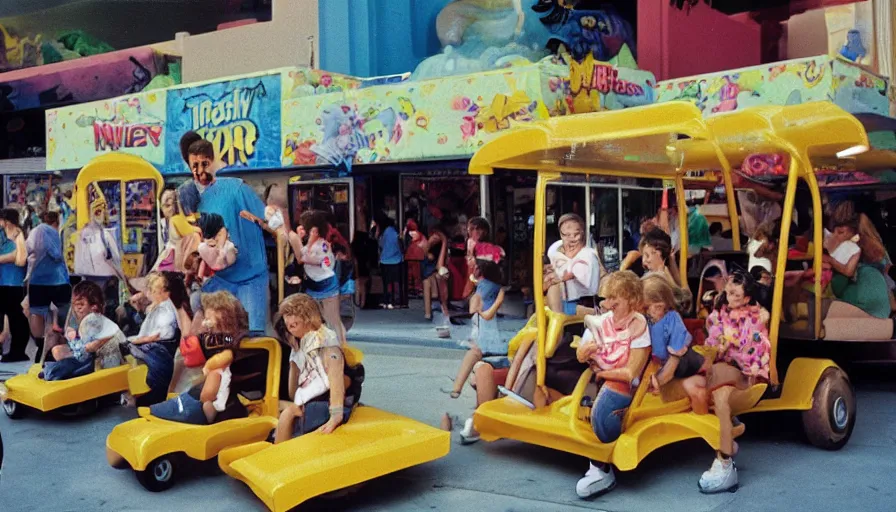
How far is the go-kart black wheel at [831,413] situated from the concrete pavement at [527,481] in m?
0.09

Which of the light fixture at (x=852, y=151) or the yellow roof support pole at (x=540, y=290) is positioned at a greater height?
the light fixture at (x=852, y=151)

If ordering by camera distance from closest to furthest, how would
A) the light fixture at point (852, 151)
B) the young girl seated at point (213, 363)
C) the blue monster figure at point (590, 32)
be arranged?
the young girl seated at point (213, 363) → the light fixture at point (852, 151) → the blue monster figure at point (590, 32)

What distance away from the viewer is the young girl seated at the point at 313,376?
4.92 meters

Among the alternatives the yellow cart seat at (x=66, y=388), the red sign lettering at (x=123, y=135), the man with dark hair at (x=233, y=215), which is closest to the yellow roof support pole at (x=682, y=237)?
the man with dark hair at (x=233, y=215)

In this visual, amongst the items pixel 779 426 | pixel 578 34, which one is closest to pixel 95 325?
pixel 779 426

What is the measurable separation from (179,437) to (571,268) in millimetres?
2885

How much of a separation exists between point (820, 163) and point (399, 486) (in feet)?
12.8

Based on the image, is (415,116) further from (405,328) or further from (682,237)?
(682,237)

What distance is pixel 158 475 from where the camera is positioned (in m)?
4.93

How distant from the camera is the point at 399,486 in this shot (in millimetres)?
5016

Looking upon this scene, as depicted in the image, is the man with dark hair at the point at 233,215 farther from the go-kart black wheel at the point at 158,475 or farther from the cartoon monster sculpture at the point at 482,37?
the cartoon monster sculpture at the point at 482,37

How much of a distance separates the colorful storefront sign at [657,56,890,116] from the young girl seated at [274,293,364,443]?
7.94 meters

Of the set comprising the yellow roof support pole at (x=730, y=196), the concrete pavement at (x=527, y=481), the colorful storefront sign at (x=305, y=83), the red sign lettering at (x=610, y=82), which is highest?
the colorful storefront sign at (x=305, y=83)

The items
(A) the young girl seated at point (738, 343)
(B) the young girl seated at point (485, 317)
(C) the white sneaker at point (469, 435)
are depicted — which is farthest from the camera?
(B) the young girl seated at point (485, 317)
